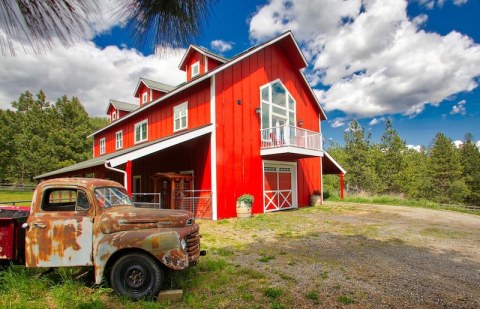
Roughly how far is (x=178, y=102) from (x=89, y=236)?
1282 cm

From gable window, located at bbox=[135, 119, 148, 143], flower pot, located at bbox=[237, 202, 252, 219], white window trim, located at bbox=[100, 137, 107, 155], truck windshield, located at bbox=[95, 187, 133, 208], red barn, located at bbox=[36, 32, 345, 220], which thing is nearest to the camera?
truck windshield, located at bbox=[95, 187, 133, 208]

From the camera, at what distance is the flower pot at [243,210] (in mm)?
13414

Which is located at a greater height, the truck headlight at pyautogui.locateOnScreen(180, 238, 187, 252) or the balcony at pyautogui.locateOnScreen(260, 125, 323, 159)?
the balcony at pyautogui.locateOnScreen(260, 125, 323, 159)

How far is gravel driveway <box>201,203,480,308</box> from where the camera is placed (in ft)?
14.9

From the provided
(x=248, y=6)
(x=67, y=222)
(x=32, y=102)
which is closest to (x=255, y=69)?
(x=248, y=6)

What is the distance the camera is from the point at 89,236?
4.55m

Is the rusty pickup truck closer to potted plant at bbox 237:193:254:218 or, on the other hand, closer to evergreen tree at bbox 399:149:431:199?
potted plant at bbox 237:193:254:218

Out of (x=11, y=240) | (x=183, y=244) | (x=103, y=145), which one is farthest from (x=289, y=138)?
(x=103, y=145)

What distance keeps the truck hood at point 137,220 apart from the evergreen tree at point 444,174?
54913mm

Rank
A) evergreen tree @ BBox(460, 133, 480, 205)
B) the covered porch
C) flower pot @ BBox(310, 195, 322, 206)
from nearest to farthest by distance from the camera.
A: 1. the covered porch
2. flower pot @ BBox(310, 195, 322, 206)
3. evergreen tree @ BBox(460, 133, 480, 205)

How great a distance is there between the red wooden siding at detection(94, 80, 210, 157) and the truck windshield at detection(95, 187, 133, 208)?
8.89m

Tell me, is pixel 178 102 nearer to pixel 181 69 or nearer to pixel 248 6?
pixel 181 69

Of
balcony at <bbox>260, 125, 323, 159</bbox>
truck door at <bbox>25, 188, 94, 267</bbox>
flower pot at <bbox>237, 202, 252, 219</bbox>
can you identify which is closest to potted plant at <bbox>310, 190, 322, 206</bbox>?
balcony at <bbox>260, 125, 323, 159</bbox>

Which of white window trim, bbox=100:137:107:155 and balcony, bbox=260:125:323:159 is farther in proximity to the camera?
white window trim, bbox=100:137:107:155
